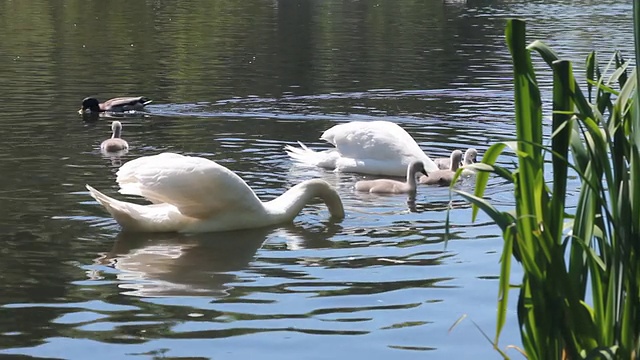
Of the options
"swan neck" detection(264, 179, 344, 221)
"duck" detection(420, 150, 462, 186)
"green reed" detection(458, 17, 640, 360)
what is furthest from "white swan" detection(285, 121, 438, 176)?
"green reed" detection(458, 17, 640, 360)

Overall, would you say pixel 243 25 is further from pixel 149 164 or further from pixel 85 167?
pixel 149 164

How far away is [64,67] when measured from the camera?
2825 cm

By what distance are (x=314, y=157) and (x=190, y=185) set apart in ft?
15.5

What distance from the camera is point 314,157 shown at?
14.9 m

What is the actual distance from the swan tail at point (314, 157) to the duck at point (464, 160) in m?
1.27

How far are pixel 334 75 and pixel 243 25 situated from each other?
18229mm

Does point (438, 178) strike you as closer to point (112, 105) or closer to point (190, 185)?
point (190, 185)

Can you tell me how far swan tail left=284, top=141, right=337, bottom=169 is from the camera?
14828 millimetres

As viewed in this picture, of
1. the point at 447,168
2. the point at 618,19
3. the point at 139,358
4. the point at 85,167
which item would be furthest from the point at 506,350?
the point at 618,19

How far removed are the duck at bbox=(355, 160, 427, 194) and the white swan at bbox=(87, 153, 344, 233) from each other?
1967 millimetres

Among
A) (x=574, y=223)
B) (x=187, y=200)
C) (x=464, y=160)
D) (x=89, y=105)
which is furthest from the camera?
(x=89, y=105)

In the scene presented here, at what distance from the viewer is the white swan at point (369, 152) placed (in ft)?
46.9

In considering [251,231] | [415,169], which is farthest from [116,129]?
[251,231]

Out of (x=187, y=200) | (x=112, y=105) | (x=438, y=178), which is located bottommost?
(x=112, y=105)
